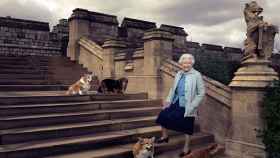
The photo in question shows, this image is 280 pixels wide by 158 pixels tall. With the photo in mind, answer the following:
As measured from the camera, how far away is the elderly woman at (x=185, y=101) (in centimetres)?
541

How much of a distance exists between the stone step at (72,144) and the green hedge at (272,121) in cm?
236

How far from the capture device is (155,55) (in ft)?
29.5

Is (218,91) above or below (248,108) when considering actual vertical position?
above

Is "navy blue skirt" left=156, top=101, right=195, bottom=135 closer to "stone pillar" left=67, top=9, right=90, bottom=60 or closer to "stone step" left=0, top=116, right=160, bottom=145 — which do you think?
"stone step" left=0, top=116, right=160, bottom=145

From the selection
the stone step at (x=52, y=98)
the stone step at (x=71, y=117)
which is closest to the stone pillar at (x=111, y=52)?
the stone step at (x=52, y=98)

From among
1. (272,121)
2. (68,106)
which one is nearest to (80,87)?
(68,106)

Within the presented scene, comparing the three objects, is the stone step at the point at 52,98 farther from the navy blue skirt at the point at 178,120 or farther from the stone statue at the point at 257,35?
the stone statue at the point at 257,35

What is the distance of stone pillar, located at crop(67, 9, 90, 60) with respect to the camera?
43.7 ft

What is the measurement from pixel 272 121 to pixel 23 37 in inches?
462

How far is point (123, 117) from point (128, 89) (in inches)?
113

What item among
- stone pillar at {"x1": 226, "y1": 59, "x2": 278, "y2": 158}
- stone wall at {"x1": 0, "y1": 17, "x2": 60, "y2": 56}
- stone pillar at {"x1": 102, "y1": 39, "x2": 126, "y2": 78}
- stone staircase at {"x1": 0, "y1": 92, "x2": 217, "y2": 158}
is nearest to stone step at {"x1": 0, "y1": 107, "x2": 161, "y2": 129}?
stone staircase at {"x1": 0, "y1": 92, "x2": 217, "y2": 158}

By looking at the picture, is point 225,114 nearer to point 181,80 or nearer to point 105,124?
point 181,80

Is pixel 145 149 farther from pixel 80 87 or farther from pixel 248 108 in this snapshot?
pixel 80 87

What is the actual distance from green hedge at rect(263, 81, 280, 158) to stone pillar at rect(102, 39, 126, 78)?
245 inches
